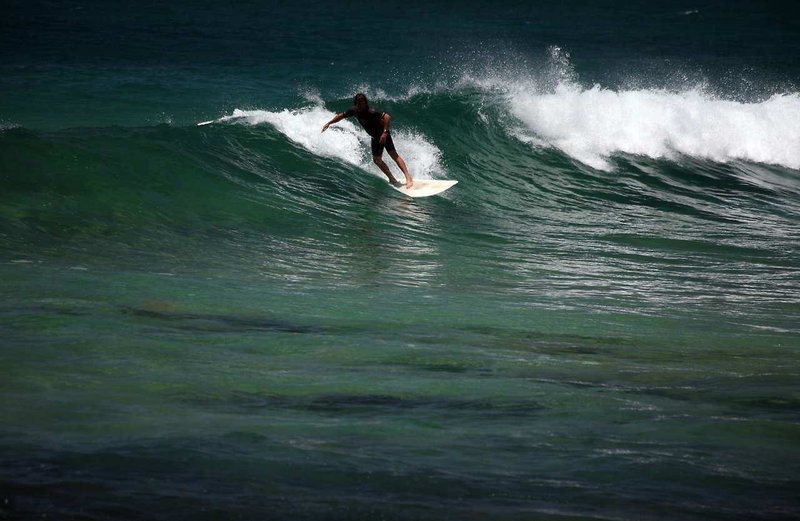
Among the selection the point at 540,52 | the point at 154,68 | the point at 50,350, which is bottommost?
the point at 50,350

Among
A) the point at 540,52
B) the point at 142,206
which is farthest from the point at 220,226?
the point at 540,52

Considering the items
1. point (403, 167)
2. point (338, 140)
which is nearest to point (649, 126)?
point (338, 140)

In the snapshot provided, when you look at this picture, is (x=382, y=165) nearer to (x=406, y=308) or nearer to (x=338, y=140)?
(x=338, y=140)

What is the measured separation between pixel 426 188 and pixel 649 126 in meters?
7.08

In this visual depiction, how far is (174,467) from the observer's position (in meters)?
4.20

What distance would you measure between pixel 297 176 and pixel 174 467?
32.8ft

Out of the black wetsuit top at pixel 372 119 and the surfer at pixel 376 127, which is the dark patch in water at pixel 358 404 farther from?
the black wetsuit top at pixel 372 119

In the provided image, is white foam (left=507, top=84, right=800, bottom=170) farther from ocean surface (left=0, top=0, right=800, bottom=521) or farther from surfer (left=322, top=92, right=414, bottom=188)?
surfer (left=322, top=92, right=414, bottom=188)

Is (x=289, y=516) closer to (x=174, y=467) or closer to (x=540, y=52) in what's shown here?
(x=174, y=467)

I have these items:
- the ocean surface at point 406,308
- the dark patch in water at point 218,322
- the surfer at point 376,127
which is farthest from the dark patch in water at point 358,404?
the surfer at point 376,127

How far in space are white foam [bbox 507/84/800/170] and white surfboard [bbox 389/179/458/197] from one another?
3.98m

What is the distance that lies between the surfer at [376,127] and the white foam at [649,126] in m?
4.78

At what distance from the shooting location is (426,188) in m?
14.0

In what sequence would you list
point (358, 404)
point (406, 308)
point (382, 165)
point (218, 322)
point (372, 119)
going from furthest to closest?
point (382, 165), point (372, 119), point (406, 308), point (218, 322), point (358, 404)
